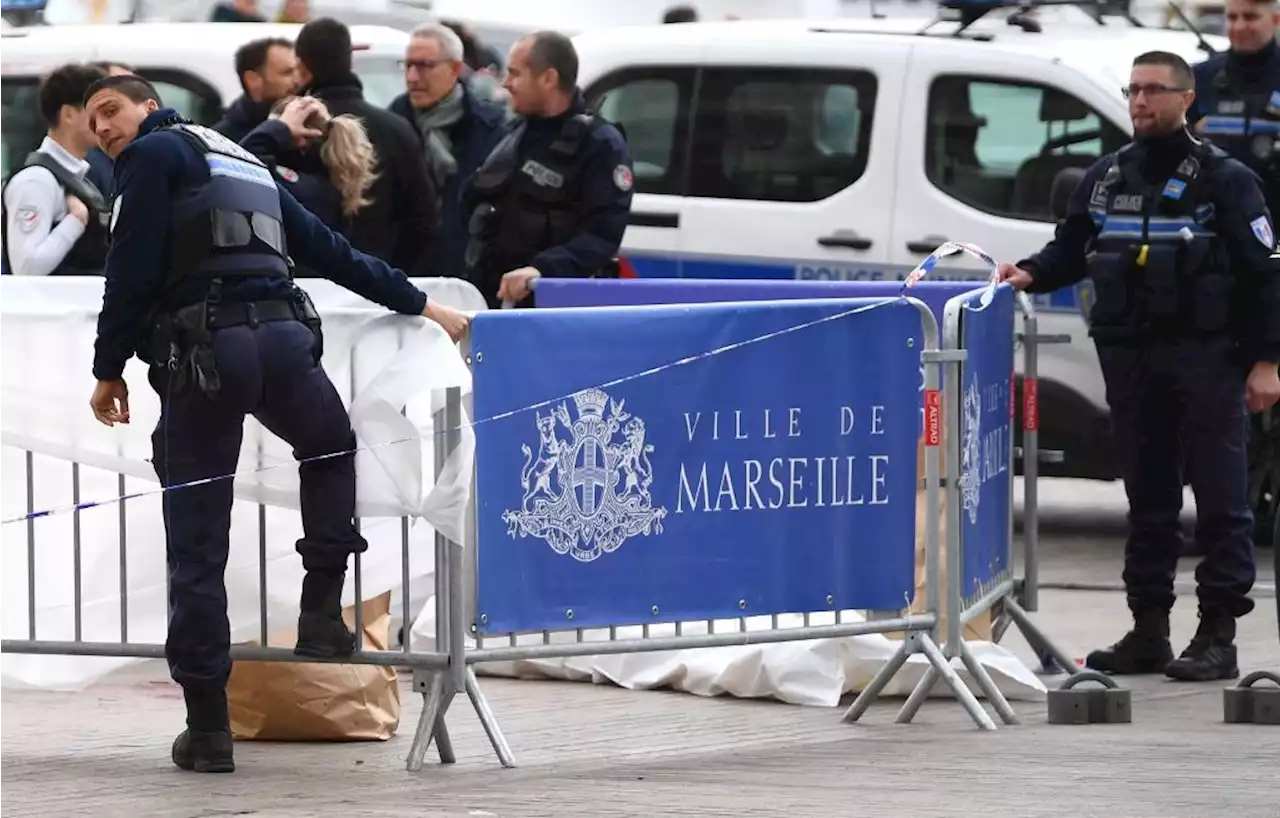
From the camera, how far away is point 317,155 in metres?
9.40

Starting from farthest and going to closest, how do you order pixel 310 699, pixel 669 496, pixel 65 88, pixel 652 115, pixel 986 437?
pixel 652 115
pixel 65 88
pixel 986 437
pixel 310 699
pixel 669 496

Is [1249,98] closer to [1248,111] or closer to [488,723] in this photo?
[1248,111]

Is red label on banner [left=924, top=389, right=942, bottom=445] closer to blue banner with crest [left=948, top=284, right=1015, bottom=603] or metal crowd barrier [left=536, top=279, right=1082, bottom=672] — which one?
blue banner with crest [left=948, top=284, right=1015, bottom=603]

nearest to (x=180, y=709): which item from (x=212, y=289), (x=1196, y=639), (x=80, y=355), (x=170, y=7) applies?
(x=80, y=355)

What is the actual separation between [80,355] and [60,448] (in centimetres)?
25

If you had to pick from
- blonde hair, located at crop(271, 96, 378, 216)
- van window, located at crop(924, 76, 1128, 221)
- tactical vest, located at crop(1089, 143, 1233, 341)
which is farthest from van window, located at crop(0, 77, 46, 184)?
tactical vest, located at crop(1089, 143, 1233, 341)

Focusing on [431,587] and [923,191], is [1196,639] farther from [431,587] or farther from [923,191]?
[923,191]

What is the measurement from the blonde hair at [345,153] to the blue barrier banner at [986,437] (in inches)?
80.5

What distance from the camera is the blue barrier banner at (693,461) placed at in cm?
743

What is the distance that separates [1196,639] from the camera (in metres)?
9.15

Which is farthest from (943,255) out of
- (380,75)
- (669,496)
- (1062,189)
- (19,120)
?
(19,120)

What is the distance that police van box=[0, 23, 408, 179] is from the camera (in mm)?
13375

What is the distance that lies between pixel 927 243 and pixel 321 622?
17.5ft

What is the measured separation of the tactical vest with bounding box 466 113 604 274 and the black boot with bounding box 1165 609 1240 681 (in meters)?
2.55
